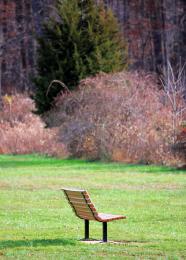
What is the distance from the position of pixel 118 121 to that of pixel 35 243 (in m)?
23.4

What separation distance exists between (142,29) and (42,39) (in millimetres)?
34498

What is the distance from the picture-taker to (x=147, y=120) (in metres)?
36.5

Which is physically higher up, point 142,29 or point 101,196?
point 142,29

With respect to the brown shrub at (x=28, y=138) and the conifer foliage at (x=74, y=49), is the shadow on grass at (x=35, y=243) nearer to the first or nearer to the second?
the brown shrub at (x=28, y=138)

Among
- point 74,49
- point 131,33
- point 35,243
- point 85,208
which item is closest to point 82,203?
point 85,208

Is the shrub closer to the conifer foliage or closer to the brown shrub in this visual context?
the brown shrub

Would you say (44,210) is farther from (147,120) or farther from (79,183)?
(147,120)

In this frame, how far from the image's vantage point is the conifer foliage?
4391cm

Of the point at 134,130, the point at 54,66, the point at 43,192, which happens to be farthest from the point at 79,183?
the point at 54,66

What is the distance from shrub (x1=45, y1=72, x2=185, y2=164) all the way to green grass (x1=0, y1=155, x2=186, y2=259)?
2.03 meters

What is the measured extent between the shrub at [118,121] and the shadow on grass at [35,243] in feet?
65.4

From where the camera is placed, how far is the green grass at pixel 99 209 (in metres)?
12.5

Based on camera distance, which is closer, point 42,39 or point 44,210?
point 44,210

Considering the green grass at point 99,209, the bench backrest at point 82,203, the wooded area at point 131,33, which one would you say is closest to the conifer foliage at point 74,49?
the green grass at point 99,209
